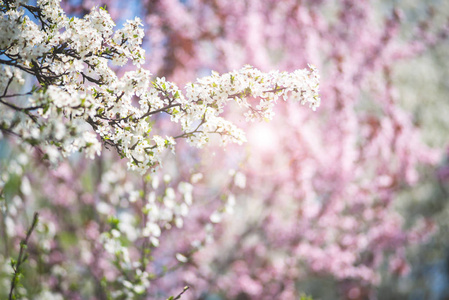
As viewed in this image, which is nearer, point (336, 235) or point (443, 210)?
point (336, 235)

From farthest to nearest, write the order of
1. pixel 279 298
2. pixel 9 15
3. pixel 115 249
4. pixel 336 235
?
pixel 336 235
pixel 279 298
pixel 115 249
pixel 9 15

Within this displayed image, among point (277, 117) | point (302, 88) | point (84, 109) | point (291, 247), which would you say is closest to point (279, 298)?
point (291, 247)

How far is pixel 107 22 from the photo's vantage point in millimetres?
1743

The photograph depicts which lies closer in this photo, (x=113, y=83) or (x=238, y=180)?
(x=113, y=83)

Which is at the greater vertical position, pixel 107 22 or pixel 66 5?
pixel 66 5

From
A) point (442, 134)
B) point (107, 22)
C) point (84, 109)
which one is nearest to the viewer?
point (84, 109)

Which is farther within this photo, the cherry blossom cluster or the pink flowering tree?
the pink flowering tree

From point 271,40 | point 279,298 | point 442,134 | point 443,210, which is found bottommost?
point 279,298

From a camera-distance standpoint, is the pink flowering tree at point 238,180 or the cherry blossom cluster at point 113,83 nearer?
the cherry blossom cluster at point 113,83

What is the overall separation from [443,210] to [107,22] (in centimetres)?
1170

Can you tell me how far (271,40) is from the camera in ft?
20.3

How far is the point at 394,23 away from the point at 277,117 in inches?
125

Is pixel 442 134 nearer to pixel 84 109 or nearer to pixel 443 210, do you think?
pixel 443 210

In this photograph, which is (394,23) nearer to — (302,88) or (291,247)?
(291,247)
